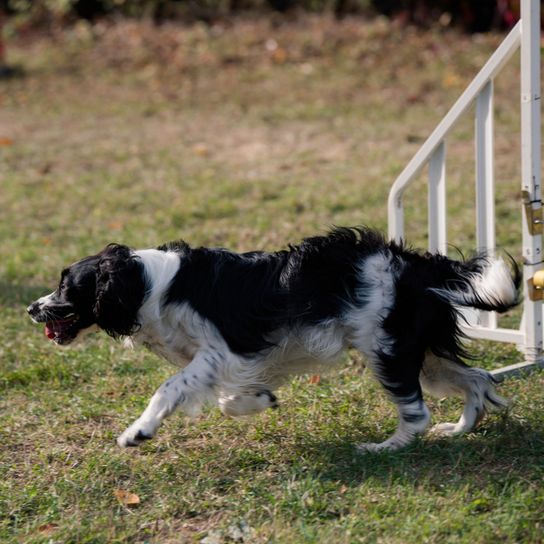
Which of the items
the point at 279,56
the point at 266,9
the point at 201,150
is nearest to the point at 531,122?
the point at 201,150

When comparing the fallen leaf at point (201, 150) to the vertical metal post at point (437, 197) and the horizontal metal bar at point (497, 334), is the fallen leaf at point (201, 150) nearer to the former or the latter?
the vertical metal post at point (437, 197)

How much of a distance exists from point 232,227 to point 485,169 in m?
3.46

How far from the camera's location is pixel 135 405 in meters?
4.83

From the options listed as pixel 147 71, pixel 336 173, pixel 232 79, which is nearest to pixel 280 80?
pixel 232 79

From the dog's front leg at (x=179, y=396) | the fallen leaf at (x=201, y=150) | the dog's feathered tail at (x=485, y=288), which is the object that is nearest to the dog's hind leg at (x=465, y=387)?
the dog's feathered tail at (x=485, y=288)

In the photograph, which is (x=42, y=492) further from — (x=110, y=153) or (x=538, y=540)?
(x=110, y=153)

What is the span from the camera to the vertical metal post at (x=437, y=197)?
512 cm

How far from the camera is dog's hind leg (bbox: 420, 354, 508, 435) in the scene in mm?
4246

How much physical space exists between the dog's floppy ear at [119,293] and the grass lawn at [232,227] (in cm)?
59

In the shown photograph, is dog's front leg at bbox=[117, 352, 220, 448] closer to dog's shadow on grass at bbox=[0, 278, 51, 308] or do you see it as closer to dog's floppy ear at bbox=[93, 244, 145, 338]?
dog's floppy ear at bbox=[93, 244, 145, 338]

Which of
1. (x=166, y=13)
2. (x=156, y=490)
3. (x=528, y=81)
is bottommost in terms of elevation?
(x=156, y=490)

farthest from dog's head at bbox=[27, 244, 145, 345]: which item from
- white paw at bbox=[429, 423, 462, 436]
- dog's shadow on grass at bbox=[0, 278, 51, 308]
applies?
dog's shadow on grass at bbox=[0, 278, 51, 308]

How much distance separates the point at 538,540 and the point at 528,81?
224cm

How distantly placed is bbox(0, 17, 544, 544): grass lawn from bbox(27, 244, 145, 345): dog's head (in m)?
0.57
